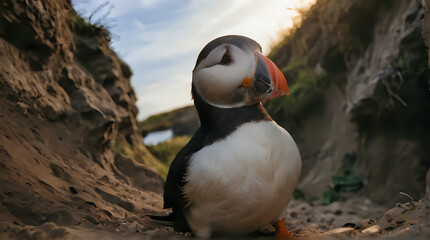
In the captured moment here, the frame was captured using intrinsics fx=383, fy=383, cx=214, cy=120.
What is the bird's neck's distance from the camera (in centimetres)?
229

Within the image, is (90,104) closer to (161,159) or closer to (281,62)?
(161,159)

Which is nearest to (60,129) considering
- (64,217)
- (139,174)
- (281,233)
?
(139,174)

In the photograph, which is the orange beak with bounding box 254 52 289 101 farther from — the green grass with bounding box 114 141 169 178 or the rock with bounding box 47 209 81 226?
the green grass with bounding box 114 141 169 178

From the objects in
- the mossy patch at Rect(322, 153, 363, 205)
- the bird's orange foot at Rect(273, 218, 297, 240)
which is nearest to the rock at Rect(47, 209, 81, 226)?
the bird's orange foot at Rect(273, 218, 297, 240)

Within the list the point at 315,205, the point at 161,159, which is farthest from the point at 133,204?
the point at 161,159

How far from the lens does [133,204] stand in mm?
3299

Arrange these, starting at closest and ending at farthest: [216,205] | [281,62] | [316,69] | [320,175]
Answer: [216,205], [320,175], [316,69], [281,62]

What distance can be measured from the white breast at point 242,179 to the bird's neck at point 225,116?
46 mm

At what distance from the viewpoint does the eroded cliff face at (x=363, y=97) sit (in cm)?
440

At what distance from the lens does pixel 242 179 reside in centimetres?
215

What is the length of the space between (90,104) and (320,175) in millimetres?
3735

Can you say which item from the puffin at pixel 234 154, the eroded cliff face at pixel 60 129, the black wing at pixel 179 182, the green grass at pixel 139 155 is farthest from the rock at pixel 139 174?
the puffin at pixel 234 154

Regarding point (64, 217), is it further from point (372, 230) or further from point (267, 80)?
point (372, 230)

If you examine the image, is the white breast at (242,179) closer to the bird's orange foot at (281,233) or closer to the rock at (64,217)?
the bird's orange foot at (281,233)
